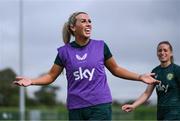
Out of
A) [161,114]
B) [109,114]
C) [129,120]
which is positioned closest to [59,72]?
[109,114]

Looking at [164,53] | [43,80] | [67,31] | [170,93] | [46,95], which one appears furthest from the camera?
[46,95]

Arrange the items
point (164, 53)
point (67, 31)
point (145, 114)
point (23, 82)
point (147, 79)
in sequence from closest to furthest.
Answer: point (147, 79), point (23, 82), point (67, 31), point (164, 53), point (145, 114)

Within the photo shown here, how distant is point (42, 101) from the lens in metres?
79.0

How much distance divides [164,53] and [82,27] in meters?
1.28

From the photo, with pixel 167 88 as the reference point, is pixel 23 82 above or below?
above

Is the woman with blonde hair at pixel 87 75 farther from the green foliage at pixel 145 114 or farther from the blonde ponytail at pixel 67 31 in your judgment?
the green foliage at pixel 145 114

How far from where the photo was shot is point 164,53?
8109mm

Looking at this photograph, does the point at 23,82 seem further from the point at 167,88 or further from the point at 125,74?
the point at 167,88

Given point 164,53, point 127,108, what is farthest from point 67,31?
point 164,53

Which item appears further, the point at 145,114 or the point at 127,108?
the point at 145,114

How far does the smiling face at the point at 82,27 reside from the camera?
7.27 metres

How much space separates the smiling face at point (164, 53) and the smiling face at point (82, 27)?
3.97 ft

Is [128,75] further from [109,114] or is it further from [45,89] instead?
[45,89]

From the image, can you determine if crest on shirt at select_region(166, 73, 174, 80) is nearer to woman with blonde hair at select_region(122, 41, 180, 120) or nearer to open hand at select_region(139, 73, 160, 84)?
woman with blonde hair at select_region(122, 41, 180, 120)
